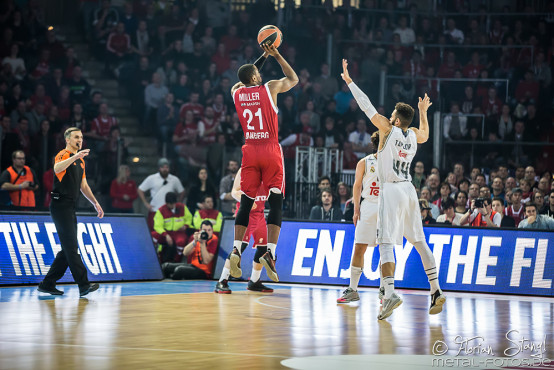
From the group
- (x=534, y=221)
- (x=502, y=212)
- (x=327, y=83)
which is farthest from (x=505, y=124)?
(x=534, y=221)

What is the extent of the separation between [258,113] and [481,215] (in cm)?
578

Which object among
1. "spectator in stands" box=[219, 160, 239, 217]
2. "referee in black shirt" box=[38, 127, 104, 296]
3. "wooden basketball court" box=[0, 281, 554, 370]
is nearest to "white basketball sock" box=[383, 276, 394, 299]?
"wooden basketball court" box=[0, 281, 554, 370]

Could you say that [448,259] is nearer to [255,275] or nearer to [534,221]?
[534,221]

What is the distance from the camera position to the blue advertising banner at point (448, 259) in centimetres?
1441

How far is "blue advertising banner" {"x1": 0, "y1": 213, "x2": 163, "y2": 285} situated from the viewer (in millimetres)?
14055

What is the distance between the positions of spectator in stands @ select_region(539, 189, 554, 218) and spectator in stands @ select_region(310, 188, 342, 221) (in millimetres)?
3727

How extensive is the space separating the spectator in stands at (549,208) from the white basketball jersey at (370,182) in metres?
5.29

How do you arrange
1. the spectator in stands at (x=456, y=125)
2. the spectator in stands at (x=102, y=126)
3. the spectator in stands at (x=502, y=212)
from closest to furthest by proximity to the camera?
the spectator in stands at (x=502, y=212), the spectator in stands at (x=102, y=126), the spectator in stands at (x=456, y=125)

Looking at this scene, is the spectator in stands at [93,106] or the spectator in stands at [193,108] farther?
the spectator in stands at [193,108]

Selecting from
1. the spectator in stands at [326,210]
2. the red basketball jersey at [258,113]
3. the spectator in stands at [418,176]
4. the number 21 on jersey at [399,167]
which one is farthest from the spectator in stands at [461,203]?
the number 21 on jersey at [399,167]

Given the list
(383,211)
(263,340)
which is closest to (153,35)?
(383,211)

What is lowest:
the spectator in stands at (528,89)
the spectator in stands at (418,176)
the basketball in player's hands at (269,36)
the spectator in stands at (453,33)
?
the spectator in stands at (418,176)

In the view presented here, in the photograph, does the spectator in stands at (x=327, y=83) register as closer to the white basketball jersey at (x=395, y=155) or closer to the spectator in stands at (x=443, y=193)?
the spectator in stands at (x=443, y=193)

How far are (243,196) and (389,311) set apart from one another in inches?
109
